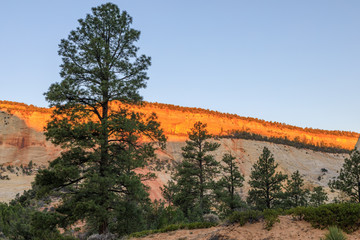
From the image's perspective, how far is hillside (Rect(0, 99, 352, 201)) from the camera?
4641 centimetres

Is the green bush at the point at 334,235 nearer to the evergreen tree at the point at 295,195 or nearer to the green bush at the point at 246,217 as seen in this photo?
the green bush at the point at 246,217

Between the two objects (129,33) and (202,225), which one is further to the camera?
(129,33)

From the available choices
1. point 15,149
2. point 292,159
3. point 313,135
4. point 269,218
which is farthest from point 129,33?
point 313,135

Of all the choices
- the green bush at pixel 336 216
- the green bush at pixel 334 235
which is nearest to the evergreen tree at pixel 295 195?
the green bush at pixel 336 216

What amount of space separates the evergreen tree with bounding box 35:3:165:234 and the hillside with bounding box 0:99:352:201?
20.0m

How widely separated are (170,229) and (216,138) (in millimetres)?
49166

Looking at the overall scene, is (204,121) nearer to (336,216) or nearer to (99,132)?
(99,132)

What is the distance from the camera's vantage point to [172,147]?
202 ft

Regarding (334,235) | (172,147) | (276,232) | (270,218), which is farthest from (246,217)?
(172,147)

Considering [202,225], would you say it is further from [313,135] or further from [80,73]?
[313,135]

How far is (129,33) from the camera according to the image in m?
16.5

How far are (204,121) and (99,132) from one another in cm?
6285

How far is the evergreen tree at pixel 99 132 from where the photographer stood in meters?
13.8

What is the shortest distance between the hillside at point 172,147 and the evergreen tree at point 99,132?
20.0 meters
